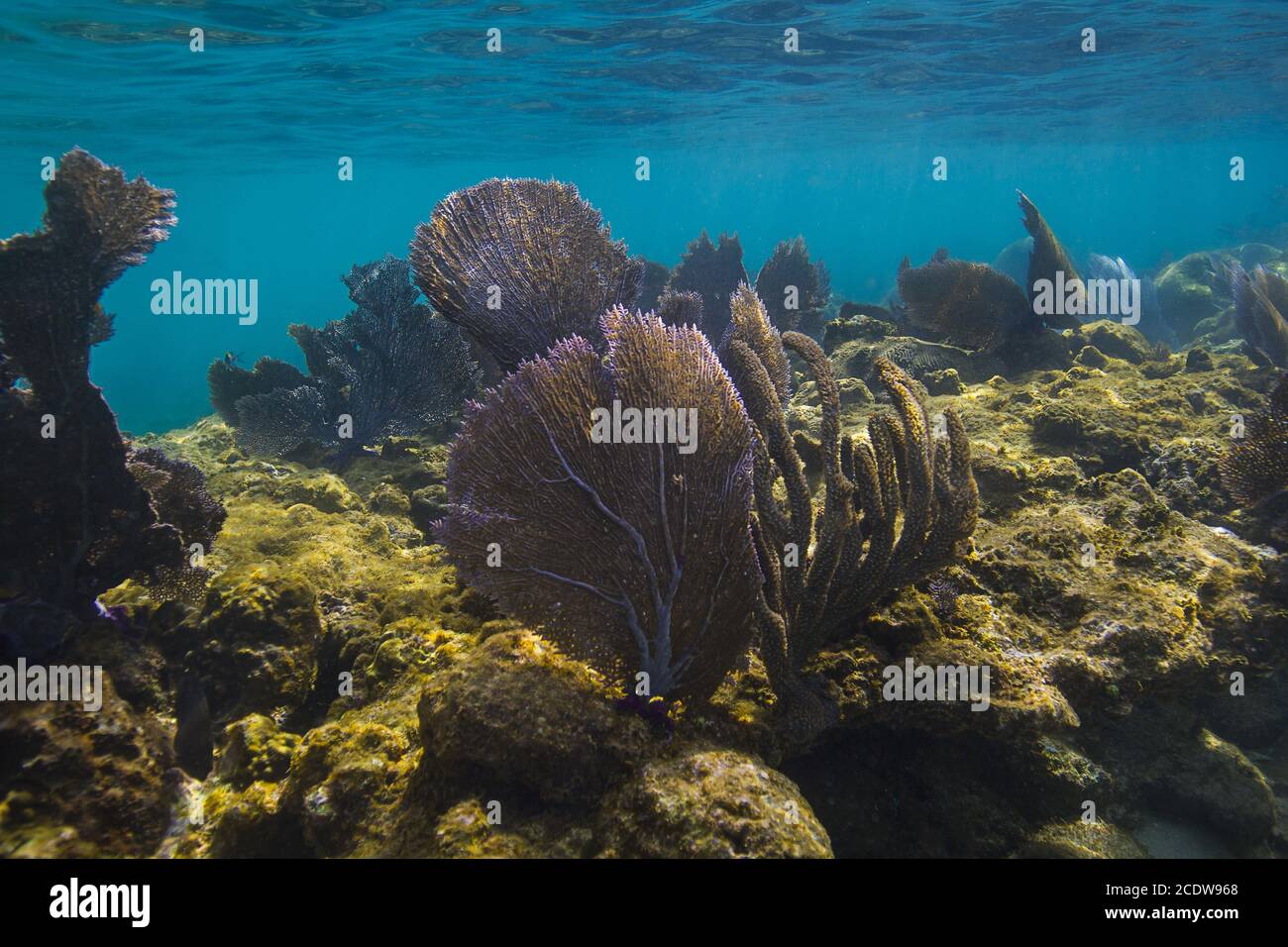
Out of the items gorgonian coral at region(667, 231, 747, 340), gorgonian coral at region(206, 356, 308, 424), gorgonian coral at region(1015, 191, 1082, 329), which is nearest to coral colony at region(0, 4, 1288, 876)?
gorgonian coral at region(1015, 191, 1082, 329)

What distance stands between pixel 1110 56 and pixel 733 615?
3014cm

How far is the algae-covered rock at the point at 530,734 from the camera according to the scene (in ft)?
8.95

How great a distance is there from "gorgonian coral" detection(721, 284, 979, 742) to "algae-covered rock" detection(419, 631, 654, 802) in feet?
2.90

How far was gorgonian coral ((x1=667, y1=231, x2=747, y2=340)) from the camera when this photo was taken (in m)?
13.4

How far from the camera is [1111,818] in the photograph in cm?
369

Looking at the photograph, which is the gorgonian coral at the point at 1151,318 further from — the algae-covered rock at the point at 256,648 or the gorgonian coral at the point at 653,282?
the algae-covered rock at the point at 256,648

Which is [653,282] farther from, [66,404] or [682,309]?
[66,404]

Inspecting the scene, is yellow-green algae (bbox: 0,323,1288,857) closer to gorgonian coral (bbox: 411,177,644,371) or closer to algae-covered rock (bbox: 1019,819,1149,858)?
algae-covered rock (bbox: 1019,819,1149,858)

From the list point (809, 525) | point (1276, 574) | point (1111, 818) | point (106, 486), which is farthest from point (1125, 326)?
point (106, 486)

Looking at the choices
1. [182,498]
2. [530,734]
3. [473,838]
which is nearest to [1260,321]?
[530,734]

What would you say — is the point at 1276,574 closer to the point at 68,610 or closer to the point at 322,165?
the point at 68,610

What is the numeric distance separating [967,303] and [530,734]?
9.12 metres

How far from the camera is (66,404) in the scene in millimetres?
3699

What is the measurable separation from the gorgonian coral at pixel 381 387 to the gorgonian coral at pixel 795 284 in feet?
23.5
